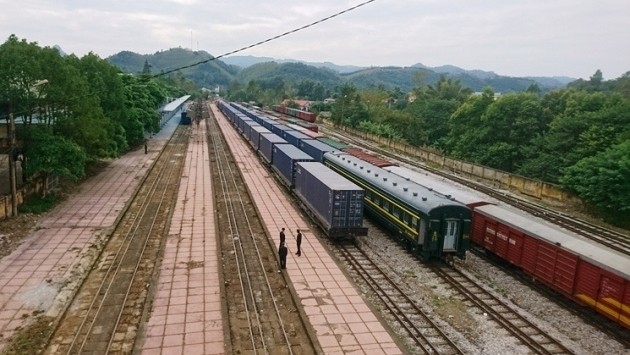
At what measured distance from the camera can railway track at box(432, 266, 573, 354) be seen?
575 inches

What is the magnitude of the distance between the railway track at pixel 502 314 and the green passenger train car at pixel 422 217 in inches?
42.2

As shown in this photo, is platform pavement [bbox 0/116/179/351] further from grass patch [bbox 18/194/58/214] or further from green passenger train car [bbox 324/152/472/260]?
green passenger train car [bbox 324/152/472/260]

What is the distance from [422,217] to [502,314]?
5470 mm

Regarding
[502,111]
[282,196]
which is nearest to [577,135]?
[502,111]

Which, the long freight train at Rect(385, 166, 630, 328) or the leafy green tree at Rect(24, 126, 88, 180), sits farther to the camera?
the leafy green tree at Rect(24, 126, 88, 180)

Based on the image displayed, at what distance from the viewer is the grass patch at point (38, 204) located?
88.8 ft

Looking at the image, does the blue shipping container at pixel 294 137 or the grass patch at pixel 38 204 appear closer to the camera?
the grass patch at pixel 38 204

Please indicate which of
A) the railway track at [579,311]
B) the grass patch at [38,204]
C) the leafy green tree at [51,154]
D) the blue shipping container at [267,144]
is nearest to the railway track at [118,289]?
the leafy green tree at [51,154]

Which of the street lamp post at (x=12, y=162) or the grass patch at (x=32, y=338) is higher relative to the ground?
the street lamp post at (x=12, y=162)

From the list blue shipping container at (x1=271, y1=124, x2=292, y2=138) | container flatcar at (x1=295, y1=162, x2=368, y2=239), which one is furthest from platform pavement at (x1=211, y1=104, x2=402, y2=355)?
blue shipping container at (x1=271, y1=124, x2=292, y2=138)

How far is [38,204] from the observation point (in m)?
28.2

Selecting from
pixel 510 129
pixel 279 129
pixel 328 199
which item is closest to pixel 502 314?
pixel 328 199

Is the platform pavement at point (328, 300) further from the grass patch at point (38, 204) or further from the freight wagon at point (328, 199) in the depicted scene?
the grass patch at point (38, 204)

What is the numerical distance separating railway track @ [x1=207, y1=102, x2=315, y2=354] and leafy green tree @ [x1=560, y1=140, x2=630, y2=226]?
74.1 feet
